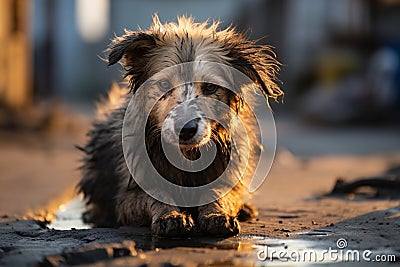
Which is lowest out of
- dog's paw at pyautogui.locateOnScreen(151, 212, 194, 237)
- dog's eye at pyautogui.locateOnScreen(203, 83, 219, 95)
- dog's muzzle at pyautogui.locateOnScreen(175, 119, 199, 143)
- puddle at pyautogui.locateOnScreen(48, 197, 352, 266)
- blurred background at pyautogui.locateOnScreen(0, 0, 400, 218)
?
puddle at pyautogui.locateOnScreen(48, 197, 352, 266)

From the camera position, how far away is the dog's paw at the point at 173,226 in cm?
538

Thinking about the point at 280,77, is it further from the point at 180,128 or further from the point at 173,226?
the point at 173,226

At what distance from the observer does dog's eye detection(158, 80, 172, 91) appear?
6.03m

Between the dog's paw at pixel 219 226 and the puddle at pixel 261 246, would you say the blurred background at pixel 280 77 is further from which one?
the puddle at pixel 261 246

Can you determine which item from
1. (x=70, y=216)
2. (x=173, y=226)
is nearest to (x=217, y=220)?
(x=173, y=226)

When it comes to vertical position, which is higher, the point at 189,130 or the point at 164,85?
the point at 164,85

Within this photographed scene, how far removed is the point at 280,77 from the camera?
26.0 metres

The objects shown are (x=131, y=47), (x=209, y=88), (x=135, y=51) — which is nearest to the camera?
(x=209, y=88)

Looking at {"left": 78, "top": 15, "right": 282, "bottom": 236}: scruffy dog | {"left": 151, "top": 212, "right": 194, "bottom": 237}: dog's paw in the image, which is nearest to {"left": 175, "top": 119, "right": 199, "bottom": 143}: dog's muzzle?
{"left": 78, "top": 15, "right": 282, "bottom": 236}: scruffy dog

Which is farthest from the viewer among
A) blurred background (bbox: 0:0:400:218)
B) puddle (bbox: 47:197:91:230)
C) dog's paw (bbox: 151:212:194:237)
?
blurred background (bbox: 0:0:400:218)

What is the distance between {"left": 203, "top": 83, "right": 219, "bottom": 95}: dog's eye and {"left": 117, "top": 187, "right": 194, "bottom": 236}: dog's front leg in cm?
88

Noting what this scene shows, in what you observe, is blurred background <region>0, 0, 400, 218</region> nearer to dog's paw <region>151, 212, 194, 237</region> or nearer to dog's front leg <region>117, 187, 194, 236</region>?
dog's front leg <region>117, 187, 194, 236</region>

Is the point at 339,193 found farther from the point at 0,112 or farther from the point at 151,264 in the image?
the point at 0,112

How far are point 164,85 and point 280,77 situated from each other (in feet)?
66.4
